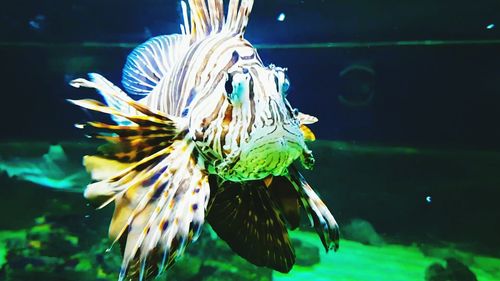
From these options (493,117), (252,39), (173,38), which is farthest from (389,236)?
(173,38)

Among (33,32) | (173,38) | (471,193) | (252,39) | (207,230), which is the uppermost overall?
(252,39)

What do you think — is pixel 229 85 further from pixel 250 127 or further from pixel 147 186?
pixel 147 186

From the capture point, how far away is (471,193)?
6.93 m

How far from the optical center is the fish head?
43.9 inches

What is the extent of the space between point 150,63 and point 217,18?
21.0 inches

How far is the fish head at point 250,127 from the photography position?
3.66 ft

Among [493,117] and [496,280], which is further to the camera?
[493,117]

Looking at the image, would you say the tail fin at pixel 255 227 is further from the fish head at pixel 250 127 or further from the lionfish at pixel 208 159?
the fish head at pixel 250 127

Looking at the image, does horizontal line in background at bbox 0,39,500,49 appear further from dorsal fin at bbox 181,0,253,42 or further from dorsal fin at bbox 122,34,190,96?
dorsal fin at bbox 181,0,253,42

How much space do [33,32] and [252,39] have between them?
368 cm

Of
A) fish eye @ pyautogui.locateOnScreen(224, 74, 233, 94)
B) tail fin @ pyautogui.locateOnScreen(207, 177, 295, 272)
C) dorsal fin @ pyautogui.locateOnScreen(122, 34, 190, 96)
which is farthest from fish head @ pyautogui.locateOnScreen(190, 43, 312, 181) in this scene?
dorsal fin @ pyautogui.locateOnScreen(122, 34, 190, 96)

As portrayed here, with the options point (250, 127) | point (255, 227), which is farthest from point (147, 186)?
point (255, 227)

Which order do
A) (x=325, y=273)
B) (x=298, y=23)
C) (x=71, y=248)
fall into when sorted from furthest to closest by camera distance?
(x=298, y=23)
(x=325, y=273)
(x=71, y=248)

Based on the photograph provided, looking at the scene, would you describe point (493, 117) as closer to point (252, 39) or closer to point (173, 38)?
point (252, 39)
